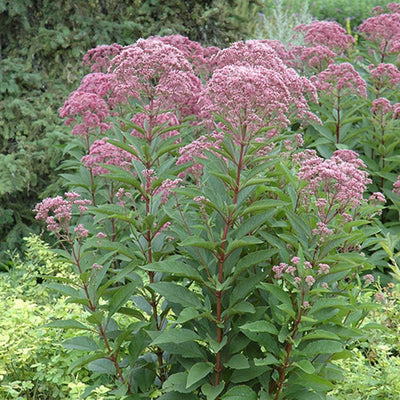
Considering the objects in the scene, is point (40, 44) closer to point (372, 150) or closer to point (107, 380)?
point (372, 150)

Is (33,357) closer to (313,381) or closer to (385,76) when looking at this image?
(313,381)

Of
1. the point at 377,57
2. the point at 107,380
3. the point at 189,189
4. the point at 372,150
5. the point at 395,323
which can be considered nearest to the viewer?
the point at 189,189

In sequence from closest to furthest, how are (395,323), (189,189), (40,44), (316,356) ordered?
(189,189) < (316,356) < (395,323) < (40,44)

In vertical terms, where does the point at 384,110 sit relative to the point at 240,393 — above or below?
above

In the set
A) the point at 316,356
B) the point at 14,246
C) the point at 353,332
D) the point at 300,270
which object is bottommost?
the point at 14,246

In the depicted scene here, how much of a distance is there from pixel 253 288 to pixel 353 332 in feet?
1.52

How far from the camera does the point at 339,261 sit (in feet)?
8.46

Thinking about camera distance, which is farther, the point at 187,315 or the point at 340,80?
the point at 340,80

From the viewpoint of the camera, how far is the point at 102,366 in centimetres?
283

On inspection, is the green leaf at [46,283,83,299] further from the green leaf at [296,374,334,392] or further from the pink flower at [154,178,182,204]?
the green leaf at [296,374,334,392]

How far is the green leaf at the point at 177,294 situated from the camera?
8.48ft

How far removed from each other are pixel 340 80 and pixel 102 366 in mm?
2718

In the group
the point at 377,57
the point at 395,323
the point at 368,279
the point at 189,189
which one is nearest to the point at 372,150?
the point at 377,57

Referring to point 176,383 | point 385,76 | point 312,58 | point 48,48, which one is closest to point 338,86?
point 312,58
